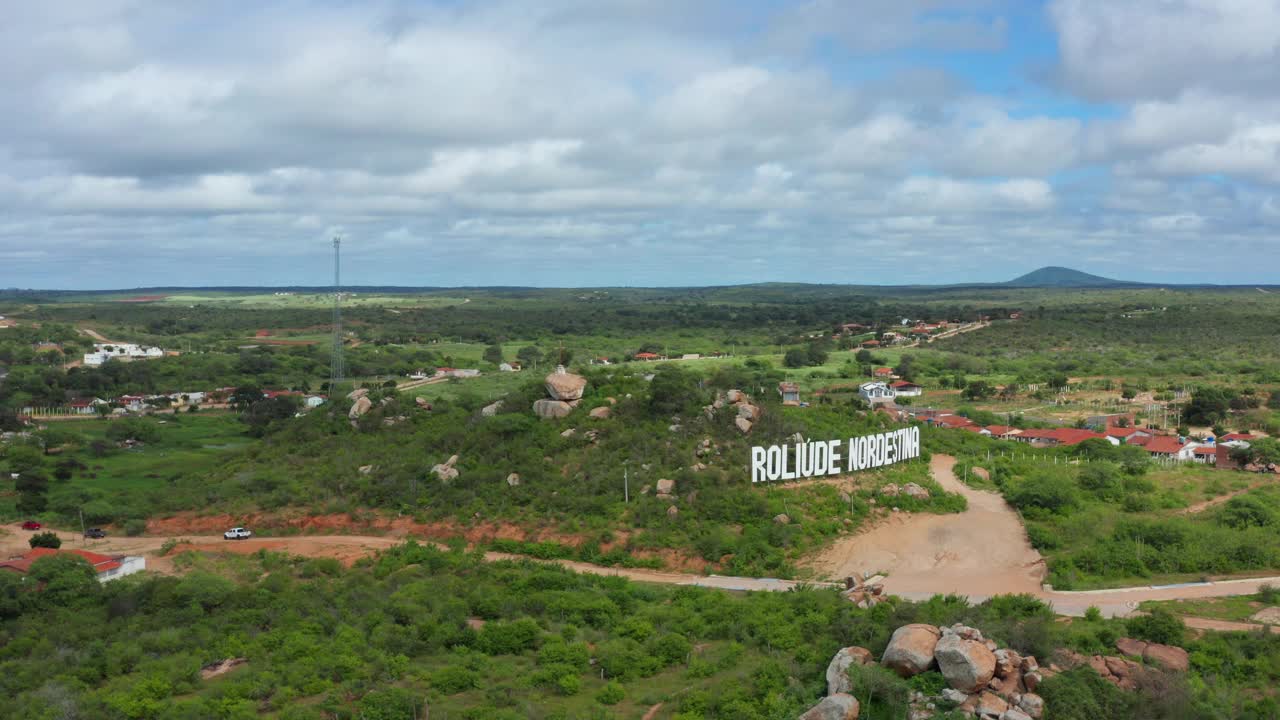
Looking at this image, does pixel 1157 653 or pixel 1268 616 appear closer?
pixel 1157 653

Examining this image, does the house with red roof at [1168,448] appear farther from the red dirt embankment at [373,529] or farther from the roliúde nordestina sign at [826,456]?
the red dirt embankment at [373,529]

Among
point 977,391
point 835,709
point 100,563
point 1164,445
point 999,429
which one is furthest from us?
point 977,391

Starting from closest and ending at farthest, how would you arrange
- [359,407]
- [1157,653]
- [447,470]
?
1. [1157,653]
2. [447,470]
3. [359,407]

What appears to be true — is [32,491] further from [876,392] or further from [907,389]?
[907,389]

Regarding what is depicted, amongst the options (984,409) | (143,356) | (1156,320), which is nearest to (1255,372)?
(984,409)

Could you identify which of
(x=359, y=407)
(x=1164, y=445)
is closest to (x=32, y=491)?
(x=359, y=407)

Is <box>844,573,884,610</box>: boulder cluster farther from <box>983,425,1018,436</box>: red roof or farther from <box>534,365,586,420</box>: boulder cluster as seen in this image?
<box>983,425,1018,436</box>: red roof
